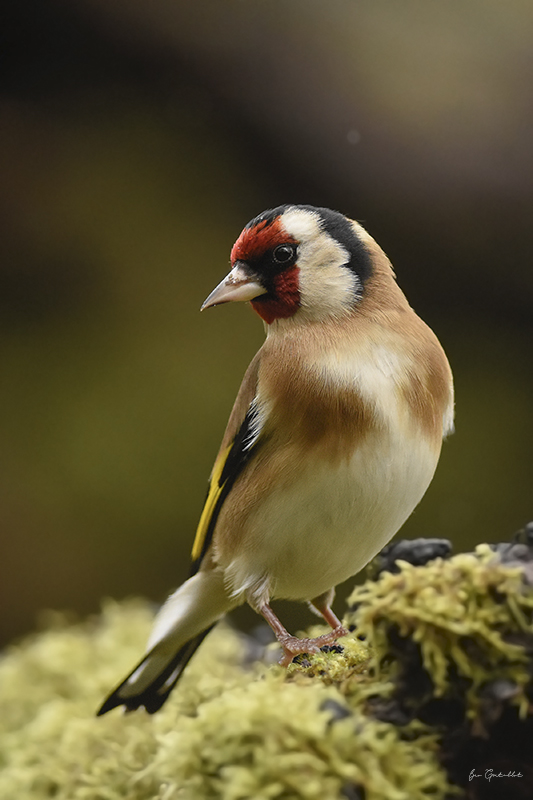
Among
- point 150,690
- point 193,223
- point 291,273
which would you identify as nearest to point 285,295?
point 291,273

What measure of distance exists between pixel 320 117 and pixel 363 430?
186 centimetres

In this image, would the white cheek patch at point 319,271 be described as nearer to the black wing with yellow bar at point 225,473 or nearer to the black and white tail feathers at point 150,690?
the black wing with yellow bar at point 225,473

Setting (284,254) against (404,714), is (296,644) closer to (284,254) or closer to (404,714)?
(404,714)

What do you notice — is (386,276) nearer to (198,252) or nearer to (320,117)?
(320,117)

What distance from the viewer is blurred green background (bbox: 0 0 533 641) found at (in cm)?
267

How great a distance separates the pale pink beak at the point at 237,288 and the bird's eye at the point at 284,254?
0.19 feet

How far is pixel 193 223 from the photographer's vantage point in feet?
10.0

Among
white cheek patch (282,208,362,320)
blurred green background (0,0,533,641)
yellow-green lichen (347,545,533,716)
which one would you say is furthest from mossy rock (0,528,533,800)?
blurred green background (0,0,533,641)

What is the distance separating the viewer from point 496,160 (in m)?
2.69

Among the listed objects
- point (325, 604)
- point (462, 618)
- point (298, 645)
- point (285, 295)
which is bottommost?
point (325, 604)

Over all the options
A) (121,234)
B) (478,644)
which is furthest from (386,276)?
(121,234)

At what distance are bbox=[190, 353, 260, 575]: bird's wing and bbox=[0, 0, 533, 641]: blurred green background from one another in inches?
58.9

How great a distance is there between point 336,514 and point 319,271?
46 cm

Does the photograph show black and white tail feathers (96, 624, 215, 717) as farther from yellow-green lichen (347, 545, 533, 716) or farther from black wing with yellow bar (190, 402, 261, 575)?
yellow-green lichen (347, 545, 533, 716)
